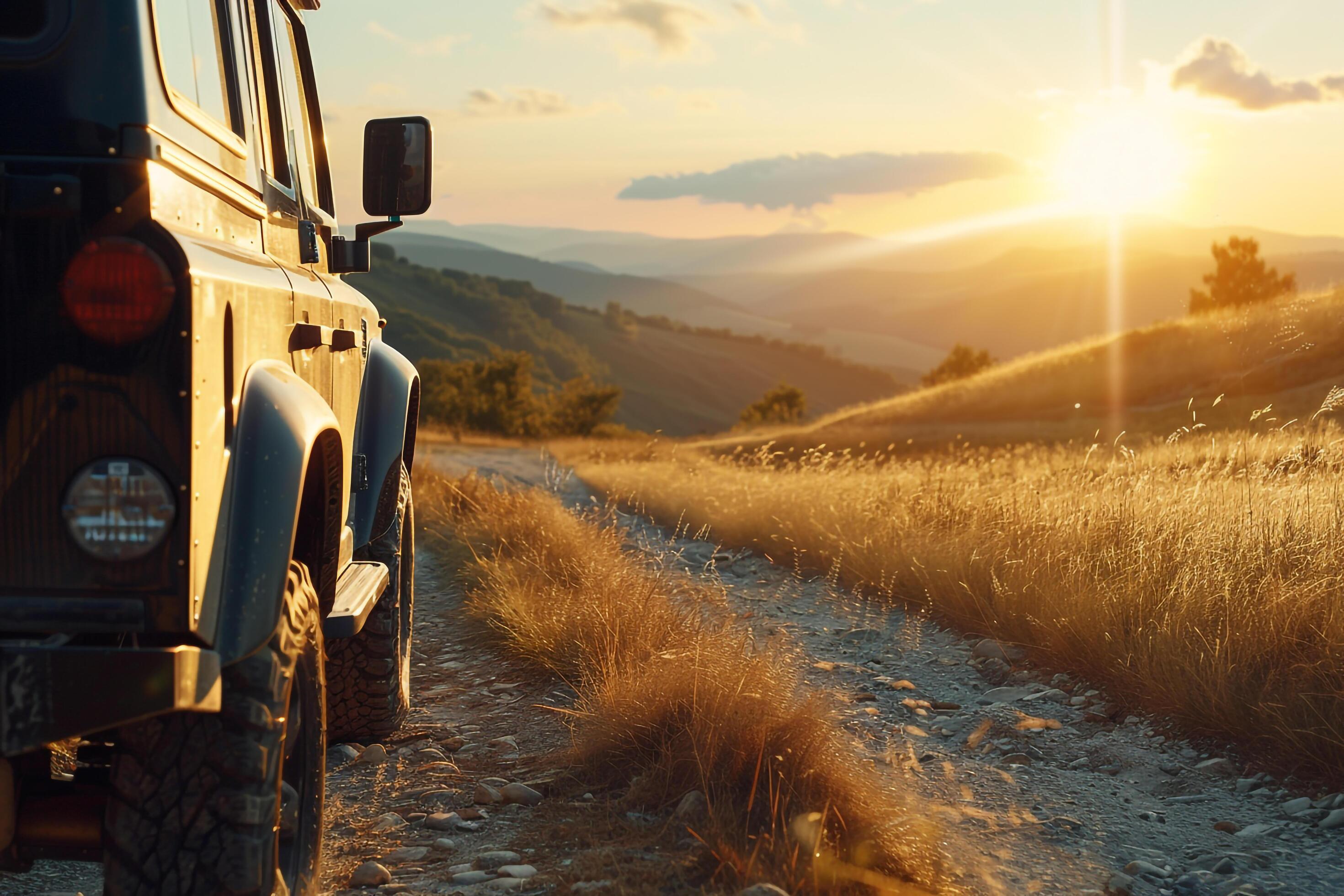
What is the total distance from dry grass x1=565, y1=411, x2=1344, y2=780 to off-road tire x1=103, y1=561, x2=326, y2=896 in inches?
136

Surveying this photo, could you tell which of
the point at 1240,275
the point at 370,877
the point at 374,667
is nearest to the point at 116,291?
the point at 370,877

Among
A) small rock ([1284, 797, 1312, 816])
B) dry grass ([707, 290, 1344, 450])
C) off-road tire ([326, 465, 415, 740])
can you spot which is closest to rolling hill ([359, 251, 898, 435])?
dry grass ([707, 290, 1344, 450])

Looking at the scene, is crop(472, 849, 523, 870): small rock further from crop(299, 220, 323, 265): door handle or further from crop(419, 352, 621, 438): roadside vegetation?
crop(419, 352, 621, 438): roadside vegetation

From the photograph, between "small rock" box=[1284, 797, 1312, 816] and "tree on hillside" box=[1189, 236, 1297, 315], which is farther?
"tree on hillside" box=[1189, 236, 1297, 315]

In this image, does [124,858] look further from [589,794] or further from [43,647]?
[589,794]

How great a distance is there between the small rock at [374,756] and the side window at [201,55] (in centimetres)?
233

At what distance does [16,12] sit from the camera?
6.07ft

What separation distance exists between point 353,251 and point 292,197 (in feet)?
2.36

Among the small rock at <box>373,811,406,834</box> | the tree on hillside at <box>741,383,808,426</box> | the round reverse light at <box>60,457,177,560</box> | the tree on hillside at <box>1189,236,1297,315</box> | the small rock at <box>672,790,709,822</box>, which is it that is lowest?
the tree on hillside at <box>741,383,808,426</box>

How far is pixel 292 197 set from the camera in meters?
3.15

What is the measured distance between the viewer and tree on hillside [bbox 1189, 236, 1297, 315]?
143 feet

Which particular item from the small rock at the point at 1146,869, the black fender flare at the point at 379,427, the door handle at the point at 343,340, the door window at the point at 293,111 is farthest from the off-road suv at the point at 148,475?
Answer: the small rock at the point at 1146,869

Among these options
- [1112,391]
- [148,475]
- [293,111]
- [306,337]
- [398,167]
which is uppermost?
[293,111]

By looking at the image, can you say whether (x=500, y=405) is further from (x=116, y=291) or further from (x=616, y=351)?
(x=616, y=351)
